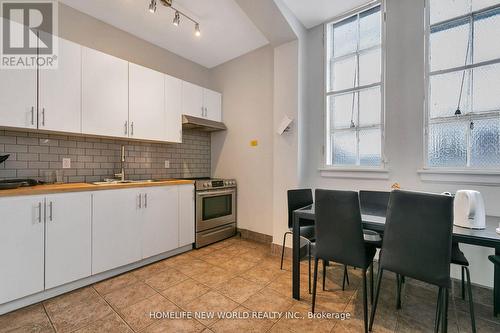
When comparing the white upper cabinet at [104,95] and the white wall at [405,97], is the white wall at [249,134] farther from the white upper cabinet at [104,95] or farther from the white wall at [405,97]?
the white upper cabinet at [104,95]

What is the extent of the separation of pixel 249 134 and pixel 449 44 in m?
2.50

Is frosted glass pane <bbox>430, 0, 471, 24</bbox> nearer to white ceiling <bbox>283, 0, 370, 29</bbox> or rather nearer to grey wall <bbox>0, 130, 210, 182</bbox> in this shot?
white ceiling <bbox>283, 0, 370, 29</bbox>

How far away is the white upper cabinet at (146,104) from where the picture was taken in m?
2.70

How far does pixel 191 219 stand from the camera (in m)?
3.09

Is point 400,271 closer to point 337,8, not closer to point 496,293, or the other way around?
point 496,293

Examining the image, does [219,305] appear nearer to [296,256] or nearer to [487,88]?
[296,256]

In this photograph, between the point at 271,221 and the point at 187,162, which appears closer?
the point at 271,221

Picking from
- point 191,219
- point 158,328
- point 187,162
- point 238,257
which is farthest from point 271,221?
point 158,328

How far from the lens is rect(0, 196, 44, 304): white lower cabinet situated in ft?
5.64

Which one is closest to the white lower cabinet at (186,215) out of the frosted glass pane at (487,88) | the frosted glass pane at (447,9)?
the frosted glass pane at (487,88)

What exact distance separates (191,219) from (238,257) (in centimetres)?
84

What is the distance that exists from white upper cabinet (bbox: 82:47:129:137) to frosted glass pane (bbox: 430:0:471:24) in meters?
3.39

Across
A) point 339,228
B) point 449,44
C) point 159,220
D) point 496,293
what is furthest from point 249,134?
point 496,293

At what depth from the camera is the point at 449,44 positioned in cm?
215
